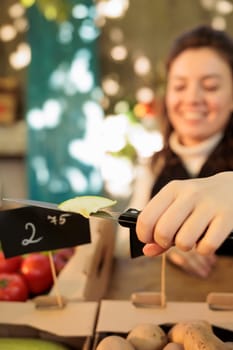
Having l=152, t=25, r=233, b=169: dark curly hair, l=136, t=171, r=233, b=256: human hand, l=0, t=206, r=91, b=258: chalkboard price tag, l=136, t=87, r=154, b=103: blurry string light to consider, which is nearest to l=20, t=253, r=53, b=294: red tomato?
l=0, t=206, r=91, b=258: chalkboard price tag

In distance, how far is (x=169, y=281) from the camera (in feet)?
3.25

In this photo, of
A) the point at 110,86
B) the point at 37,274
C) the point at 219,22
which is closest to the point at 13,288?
the point at 37,274

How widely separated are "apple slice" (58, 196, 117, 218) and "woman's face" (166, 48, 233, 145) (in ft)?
2.51

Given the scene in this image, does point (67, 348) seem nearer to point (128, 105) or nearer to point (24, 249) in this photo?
point (24, 249)

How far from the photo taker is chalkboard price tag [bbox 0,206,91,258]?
2.13ft

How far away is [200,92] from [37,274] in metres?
0.61

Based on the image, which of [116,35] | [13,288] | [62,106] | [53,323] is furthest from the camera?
[116,35]

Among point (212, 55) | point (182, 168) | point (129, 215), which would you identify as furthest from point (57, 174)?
point (129, 215)

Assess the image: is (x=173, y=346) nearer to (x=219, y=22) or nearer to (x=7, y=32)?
(x=219, y=22)

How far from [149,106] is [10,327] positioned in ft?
6.31

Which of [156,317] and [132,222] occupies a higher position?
[132,222]

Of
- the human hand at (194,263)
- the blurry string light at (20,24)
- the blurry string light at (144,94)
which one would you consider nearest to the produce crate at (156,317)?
the human hand at (194,263)

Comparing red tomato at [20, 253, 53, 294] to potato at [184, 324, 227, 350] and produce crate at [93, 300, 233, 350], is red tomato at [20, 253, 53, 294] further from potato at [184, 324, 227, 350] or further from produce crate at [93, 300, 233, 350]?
potato at [184, 324, 227, 350]

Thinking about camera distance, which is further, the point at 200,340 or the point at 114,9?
the point at 114,9
